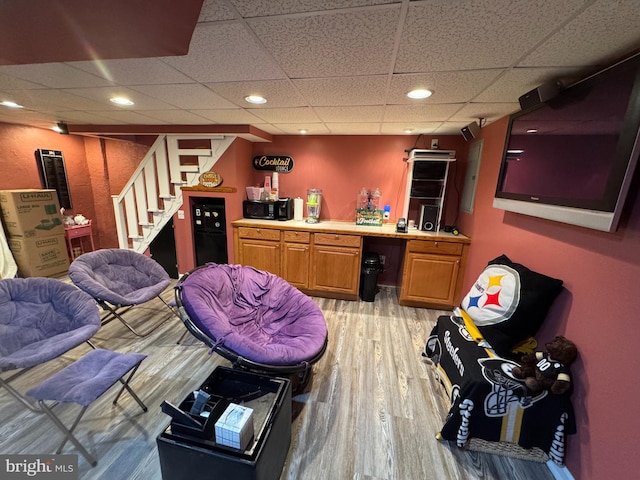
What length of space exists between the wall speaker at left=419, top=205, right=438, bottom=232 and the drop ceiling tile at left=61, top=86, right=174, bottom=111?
2.98 metres

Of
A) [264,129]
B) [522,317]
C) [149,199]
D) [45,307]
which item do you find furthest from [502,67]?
[149,199]

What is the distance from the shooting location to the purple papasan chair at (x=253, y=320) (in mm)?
1618

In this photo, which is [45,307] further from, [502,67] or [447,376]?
[502,67]

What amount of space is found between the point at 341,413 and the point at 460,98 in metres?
2.43

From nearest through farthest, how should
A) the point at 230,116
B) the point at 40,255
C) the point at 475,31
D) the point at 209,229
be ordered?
1. the point at 475,31
2. the point at 230,116
3. the point at 40,255
4. the point at 209,229

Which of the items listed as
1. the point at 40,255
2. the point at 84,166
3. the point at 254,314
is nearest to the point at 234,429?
the point at 254,314

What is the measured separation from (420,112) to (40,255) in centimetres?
521

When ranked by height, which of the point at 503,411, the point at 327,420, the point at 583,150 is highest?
the point at 583,150

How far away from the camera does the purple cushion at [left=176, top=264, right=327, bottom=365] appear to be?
1658 mm

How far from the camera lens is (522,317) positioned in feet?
5.18

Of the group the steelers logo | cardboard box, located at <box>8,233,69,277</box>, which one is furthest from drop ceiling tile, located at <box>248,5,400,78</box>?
cardboard box, located at <box>8,233,69,277</box>

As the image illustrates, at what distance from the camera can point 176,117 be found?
2.81m

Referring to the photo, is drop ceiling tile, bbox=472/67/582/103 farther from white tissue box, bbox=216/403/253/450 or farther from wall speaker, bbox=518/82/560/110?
white tissue box, bbox=216/403/253/450

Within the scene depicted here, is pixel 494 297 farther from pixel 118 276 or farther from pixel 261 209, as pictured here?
pixel 118 276
